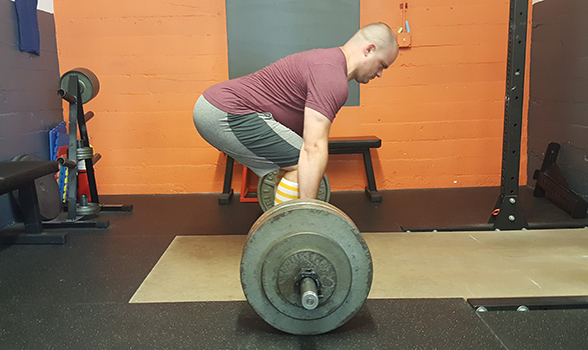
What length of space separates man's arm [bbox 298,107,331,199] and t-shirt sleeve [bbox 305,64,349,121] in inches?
1.1

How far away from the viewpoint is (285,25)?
3693mm

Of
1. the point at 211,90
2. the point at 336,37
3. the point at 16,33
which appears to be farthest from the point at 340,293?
the point at 16,33

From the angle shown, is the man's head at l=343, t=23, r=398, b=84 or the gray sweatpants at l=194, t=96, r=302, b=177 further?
the gray sweatpants at l=194, t=96, r=302, b=177

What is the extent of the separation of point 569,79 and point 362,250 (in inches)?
108

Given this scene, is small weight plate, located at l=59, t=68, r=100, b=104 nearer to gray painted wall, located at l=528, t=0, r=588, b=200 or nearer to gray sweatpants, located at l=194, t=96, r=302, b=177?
gray sweatpants, located at l=194, t=96, r=302, b=177

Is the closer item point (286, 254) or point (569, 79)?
point (286, 254)

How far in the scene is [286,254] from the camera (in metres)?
1.46

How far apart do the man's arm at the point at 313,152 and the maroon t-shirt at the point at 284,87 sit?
0.52 feet

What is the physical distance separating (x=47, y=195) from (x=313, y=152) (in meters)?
2.12

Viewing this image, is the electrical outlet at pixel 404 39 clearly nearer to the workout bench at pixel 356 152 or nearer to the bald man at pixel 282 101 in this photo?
the workout bench at pixel 356 152

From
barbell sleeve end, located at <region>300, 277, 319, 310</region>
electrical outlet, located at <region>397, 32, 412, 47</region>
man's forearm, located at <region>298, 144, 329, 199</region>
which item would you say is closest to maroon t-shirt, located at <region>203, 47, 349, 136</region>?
man's forearm, located at <region>298, 144, 329, 199</region>

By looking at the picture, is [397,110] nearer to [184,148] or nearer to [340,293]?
[184,148]

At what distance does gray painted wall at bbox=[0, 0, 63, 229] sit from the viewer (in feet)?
10.1

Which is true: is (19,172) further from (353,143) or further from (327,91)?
(353,143)
